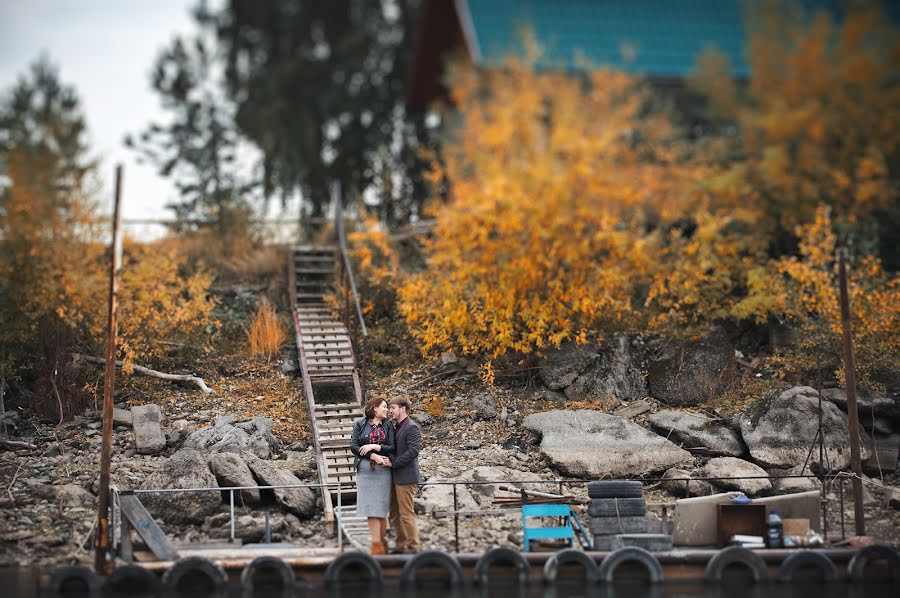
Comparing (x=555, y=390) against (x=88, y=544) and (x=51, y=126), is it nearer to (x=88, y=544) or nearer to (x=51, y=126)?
(x=88, y=544)

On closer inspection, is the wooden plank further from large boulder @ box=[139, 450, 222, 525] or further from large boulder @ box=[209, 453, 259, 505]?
large boulder @ box=[209, 453, 259, 505]

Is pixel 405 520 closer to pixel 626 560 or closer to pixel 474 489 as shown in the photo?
pixel 626 560

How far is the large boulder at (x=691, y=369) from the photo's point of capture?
17516mm

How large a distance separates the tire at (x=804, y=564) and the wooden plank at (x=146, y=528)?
22.7 feet

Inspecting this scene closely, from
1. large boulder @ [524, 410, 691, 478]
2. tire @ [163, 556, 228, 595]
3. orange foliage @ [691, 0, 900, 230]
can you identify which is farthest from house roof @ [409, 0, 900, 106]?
tire @ [163, 556, 228, 595]

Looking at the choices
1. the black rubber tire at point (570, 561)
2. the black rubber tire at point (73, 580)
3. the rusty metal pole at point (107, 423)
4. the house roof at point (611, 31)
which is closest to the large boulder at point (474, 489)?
the black rubber tire at point (570, 561)

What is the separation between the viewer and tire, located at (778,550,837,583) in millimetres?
11078

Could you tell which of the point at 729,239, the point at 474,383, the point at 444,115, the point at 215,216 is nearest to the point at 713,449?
the point at 474,383

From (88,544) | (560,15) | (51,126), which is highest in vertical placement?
(560,15)

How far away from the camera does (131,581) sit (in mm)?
10672

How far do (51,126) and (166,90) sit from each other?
135 inches

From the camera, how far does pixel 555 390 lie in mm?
17734

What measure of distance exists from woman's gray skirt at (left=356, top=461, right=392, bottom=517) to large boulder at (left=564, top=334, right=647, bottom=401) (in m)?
6.76

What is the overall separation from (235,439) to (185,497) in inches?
78.6
